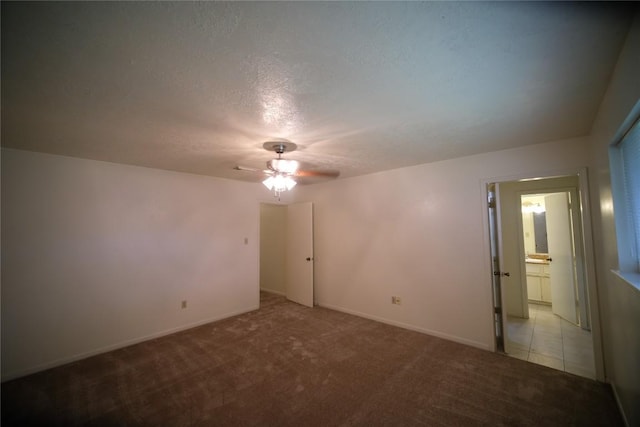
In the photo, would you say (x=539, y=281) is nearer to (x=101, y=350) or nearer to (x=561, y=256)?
(x=561, y=256)

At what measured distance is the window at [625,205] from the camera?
165 centimetres

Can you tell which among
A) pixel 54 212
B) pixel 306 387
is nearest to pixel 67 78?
pixel 54 212

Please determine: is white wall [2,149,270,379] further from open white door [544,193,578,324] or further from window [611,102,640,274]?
open white door [544,193,578,324]

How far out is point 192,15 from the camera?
110cm

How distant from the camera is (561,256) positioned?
13.5 ft

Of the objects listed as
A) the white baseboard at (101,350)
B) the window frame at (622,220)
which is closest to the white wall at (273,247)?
the white baseboard at (101,350)

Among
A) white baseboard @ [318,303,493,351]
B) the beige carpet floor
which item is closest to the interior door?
white baseboard @ [318,303,493,351]

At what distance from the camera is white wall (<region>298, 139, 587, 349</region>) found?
3.10 metres

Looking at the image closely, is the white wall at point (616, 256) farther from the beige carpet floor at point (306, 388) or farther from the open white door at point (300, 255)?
the open white door at point (300, 255)

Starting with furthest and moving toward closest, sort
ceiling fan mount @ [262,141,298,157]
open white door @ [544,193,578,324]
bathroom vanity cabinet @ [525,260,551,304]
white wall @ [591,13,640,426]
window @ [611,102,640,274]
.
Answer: bathroom vanity cabinet @ [525,260,551,304] < open white door @ [544,193,578,324] < ceiling fan mount @ [262,141,298,157] < window @ [611,102,640,274] < white wall @ [591,13,640,426]

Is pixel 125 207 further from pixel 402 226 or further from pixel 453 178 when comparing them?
pixel 453 178

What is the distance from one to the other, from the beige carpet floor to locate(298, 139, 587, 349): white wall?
0.47m

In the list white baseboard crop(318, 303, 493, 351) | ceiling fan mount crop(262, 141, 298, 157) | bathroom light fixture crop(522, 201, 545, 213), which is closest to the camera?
ceiling fan mount crop(262, 141, 298, 157)

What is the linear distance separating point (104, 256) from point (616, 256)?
17.0 ft
